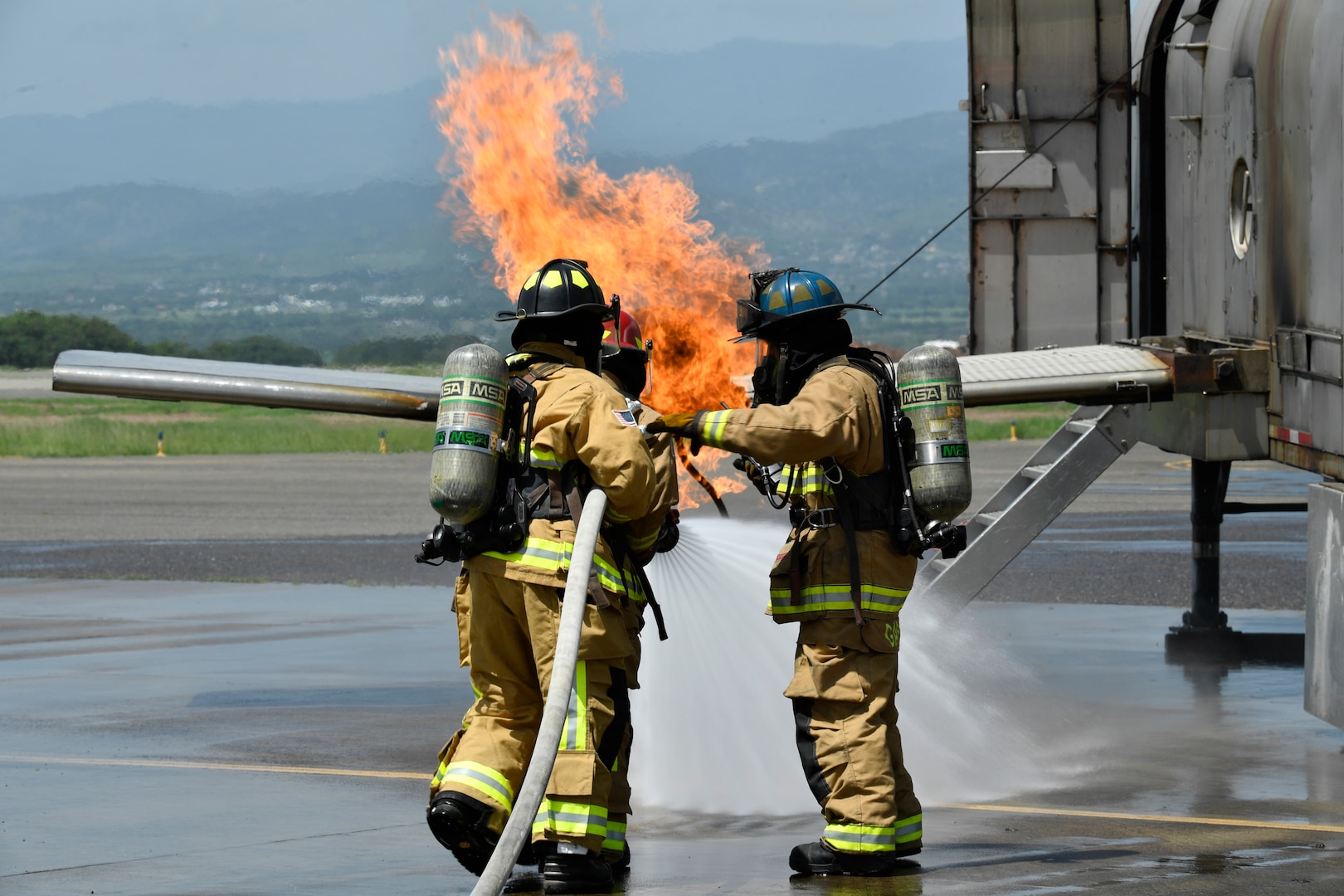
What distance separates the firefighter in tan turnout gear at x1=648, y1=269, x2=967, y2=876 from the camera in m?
5.93

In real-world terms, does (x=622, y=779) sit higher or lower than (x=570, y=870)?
higher

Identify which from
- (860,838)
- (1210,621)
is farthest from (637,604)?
(1210,621)

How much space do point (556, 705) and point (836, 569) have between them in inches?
51.5

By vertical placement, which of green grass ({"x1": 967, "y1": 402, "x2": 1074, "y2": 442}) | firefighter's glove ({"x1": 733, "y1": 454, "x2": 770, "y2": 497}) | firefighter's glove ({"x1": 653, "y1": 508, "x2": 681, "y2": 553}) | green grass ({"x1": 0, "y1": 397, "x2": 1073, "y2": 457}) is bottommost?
green grass ({"x1": 967, "y1": 402, "x2": 1074, "y2": 442})

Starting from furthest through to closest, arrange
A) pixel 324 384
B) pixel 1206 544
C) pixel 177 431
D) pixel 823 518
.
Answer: pixel 177 431 → pixel 1206 544 → pixel 324 384 → pixel 823 518

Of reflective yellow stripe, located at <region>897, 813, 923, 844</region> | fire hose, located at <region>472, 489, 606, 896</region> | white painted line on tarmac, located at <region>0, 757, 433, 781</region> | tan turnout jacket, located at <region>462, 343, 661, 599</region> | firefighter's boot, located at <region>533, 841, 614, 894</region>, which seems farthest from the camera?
white painted line on tarmac, located at <region>0, 757, 433, 781</region>

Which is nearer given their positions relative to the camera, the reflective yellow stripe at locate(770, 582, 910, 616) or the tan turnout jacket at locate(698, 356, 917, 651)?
the tan turnout jacket at locate(698, 356, 917, 651)

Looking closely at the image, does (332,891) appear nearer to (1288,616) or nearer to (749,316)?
(749,316)

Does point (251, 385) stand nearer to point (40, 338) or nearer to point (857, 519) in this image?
point (857, 519)

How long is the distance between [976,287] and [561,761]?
6.13m

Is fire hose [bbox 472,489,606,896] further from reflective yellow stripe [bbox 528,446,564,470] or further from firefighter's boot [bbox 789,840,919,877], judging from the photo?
firefighter's boot [bbox 789,840,919,877]

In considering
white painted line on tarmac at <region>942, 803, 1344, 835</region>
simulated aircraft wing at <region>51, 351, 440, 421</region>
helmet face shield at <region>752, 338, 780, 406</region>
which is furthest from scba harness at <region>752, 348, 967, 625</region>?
simulated aircraft wing at <region>51, 351, 440, 421</region>

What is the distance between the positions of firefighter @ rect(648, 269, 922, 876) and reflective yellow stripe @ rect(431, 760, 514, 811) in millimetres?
1036

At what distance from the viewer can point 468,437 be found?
5.76m
